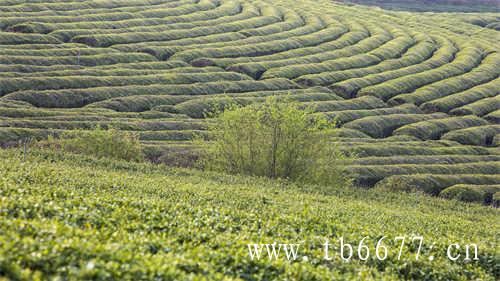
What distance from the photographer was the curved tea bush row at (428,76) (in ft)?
416

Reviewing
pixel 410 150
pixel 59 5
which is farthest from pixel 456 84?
pixel 59 5

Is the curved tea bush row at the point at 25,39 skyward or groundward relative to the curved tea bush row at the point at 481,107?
skyward

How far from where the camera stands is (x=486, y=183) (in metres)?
85.8

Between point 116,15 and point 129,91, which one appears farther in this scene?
point 116,15

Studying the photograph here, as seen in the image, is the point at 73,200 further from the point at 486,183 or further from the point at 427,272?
the point at 486,183

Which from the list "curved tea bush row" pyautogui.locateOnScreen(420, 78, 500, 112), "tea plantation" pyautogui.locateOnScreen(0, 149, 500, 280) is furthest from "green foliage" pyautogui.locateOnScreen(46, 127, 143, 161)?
"curved tea bush row" pyautogui.locateOnScreen(420, 78, 500, 112)

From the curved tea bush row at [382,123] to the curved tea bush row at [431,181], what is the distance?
21.6 metres

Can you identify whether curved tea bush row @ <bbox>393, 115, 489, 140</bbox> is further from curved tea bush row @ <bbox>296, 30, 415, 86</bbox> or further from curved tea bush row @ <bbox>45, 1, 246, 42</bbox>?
curved tea bush row @ <bbox>45, 1, 246, 42</bbox>

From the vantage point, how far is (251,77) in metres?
128

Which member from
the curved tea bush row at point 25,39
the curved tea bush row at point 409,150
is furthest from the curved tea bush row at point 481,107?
the curved tea bush row at point 25,39

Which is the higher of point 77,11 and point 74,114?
point 74,114

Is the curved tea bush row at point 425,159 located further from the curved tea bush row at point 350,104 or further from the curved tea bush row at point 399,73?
the curved tea bush row at point 399,73

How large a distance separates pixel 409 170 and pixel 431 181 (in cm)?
426

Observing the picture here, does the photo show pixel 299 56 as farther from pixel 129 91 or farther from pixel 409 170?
A: pixel 409 170
